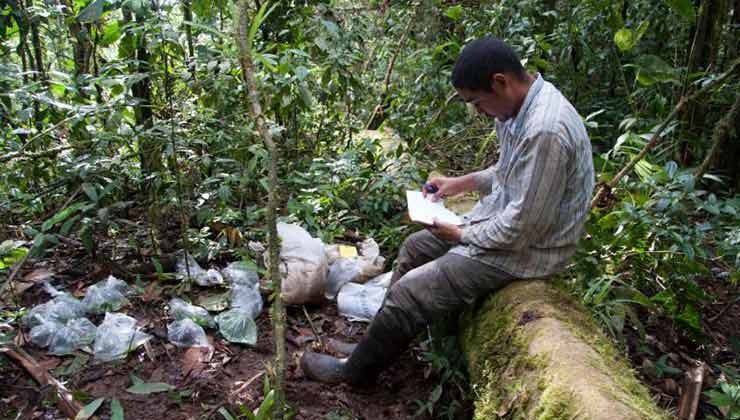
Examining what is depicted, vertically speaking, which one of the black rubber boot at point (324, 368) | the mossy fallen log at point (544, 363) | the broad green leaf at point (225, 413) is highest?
the mossy fallen log at point (544, 363)

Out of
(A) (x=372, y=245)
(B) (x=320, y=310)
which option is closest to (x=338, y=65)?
(A) (x=372, y=245)

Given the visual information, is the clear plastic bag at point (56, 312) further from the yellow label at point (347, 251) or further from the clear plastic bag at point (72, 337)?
the yellow label at point (347, 251)

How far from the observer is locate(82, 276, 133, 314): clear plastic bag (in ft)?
9.48

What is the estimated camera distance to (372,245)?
3762mm

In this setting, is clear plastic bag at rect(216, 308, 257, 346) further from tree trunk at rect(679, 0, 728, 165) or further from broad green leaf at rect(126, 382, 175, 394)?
tree trunk at rect(679, 0, 728, 165)

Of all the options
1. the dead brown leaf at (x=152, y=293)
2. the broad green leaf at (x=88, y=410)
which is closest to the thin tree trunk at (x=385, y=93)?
the dead brown leaf at (x=152, y=293)

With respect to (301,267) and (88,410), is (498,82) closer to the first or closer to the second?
(301,267)

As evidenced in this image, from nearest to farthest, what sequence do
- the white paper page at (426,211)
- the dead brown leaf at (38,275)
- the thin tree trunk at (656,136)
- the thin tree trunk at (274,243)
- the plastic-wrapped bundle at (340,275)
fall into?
the thin tree trunk at (274,243) < the white paper page at (426,211) < the thin tree trunk at (656,136) < the dead brown leaf at (38,275) < the plastic-wrapped bundle at (340,275)

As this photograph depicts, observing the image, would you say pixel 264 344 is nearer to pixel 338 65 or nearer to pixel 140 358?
pixel 140 358

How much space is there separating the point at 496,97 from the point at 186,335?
1.91 meters

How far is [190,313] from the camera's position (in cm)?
291

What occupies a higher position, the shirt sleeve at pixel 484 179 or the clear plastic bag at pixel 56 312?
the shirt sleeve at pixel 484 179

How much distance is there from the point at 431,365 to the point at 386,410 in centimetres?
31

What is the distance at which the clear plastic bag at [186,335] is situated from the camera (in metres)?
2.76
